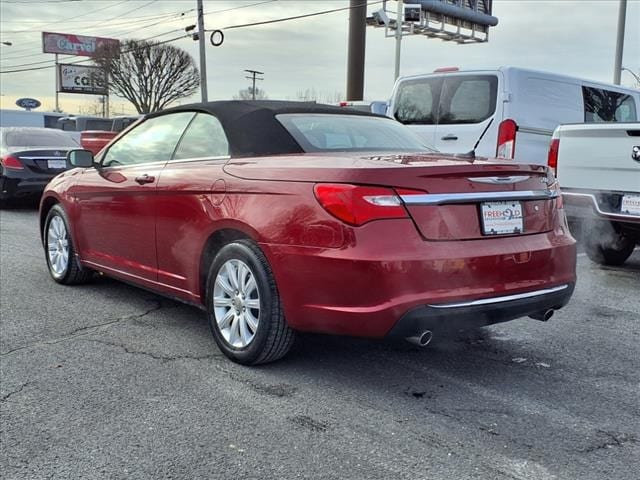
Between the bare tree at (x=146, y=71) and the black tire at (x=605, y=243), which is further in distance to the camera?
the bare tree at (x=146, y=71)

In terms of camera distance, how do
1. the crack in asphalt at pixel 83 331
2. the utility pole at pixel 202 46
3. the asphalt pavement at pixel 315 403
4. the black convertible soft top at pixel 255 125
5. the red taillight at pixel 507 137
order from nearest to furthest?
the asphalt pavement at pixel 315 403 < the black convertible soft top at pixel 255 125 < the crack in asphalt at pixel 83 331 < the red taillight at pixel 507 137 < the utility pole at pixel 202 46

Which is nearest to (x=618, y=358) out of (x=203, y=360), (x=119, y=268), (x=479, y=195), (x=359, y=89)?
(x=479, y=195)

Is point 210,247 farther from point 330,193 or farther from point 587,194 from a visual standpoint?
point 587,194

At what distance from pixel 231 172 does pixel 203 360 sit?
1.10 metres

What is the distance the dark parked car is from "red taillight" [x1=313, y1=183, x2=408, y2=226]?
866 cm

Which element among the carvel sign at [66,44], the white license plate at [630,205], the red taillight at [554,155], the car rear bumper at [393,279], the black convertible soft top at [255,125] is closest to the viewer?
the car rear bumper at [393,279]

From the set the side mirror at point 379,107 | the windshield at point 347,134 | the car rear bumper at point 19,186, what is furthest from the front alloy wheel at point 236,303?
the car rear bumper at point 19,186

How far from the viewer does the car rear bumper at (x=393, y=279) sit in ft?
9.96

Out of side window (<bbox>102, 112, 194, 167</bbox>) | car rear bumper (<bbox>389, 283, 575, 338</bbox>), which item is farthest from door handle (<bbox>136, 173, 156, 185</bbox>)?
car rear bumper (<bbox>389, 283, 575, 338</bbox>)

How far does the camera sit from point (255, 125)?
3.94 m

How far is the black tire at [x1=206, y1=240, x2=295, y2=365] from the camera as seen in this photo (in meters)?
3.45

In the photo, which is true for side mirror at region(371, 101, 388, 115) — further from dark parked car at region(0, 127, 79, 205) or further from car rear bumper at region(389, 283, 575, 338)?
car rear bumper at region(389, 283, 575, 338)

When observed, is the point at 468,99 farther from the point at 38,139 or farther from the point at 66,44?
the point at 66,44

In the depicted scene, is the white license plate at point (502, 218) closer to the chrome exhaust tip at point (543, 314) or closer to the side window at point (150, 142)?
the chrome exhaust tip at point (543, 314)
